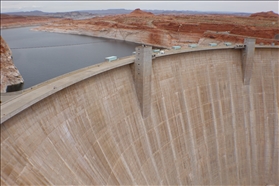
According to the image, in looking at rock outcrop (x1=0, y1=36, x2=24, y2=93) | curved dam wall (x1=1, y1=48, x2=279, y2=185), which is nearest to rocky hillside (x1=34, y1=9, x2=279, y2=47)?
rock outcrop (x1=0, y1=36, x2=24, y2=93)

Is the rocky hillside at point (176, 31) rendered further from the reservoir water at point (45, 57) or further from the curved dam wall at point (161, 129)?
the curved dam wall at point (161, 129)

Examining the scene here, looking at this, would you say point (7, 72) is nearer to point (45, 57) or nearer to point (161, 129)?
point (45, 57)

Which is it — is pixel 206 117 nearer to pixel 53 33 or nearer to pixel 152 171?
pixel 152 171

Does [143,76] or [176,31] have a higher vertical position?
[176,31]

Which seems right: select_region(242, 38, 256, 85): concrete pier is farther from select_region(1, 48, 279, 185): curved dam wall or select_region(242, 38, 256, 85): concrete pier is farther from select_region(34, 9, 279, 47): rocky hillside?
select_region(34, 9, 279, 47): rocky hillside

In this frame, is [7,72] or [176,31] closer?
[7,72]

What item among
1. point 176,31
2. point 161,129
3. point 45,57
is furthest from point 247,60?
point 176,31
